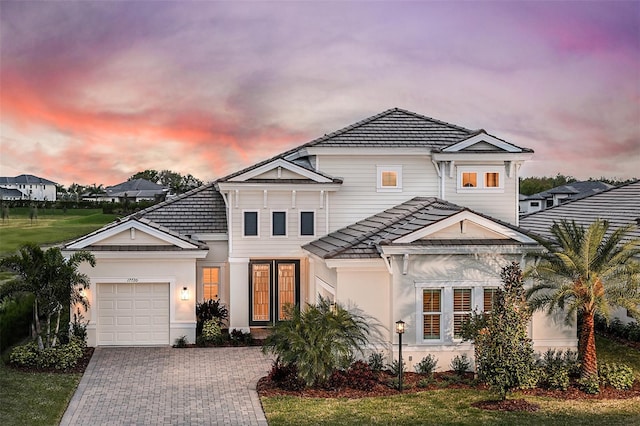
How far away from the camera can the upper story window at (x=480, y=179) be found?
23.0 m

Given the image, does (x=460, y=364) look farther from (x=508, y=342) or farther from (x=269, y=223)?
(x=269, y=223)

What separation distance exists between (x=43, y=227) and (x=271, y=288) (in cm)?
1137

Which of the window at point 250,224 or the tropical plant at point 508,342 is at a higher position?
the window at point 250,224

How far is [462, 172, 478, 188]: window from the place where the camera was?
23.0m

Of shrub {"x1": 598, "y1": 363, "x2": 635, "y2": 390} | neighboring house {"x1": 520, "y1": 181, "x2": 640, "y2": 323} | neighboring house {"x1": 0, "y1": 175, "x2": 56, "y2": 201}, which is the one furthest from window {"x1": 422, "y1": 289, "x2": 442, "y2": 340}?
neighboring house {"x1": 0, "y1": 175, "x2": 56, "y2": 201}

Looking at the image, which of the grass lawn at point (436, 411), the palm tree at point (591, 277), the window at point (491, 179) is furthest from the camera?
the window at point (491, 179)

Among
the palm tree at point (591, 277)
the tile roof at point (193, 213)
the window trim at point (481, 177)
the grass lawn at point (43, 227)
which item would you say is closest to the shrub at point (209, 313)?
the tile roof at point (193, 213)

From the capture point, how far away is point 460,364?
1705 centimetres

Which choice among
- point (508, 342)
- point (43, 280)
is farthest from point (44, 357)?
point (508, 342)

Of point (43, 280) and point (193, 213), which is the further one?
point (193, 213)

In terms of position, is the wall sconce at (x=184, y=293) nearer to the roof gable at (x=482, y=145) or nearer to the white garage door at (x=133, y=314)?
the white garage door at (x=133, y=314)

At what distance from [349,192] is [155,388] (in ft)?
32.1

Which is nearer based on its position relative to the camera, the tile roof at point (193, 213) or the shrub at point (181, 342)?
the shrub at point (181, 342)

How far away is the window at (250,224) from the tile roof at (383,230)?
184 cm
